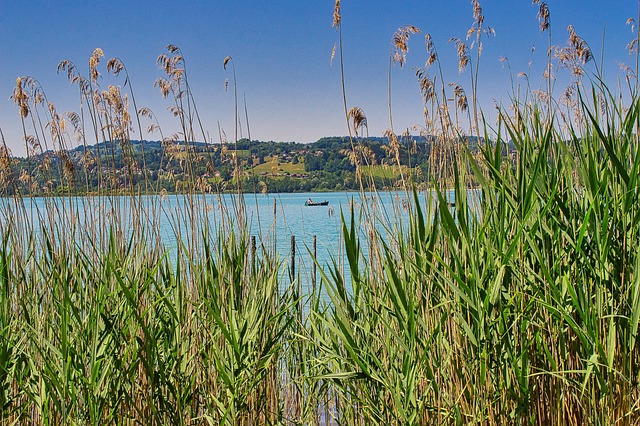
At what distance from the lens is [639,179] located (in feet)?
5.81

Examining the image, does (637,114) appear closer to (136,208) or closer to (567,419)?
(567,419)

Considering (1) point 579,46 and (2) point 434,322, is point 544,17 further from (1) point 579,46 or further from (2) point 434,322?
(2) point 434,322

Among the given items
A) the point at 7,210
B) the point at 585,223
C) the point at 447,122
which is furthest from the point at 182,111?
the point at 585,223

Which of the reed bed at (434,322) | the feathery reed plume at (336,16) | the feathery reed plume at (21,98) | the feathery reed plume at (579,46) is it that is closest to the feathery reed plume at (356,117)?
the reed bed at (434,322)

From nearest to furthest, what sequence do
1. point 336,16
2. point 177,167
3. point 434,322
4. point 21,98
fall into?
1. point 434,322
2. point 336,16
3. point 21,98
4. point 177,167

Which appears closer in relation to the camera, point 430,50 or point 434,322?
point 434,322

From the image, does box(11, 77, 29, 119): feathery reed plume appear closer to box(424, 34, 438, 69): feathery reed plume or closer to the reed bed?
the reed bed

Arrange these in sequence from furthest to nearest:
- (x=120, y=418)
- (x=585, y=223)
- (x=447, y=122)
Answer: (x=447, y=122)
(x=120, y=418)
(x=585, y=223)

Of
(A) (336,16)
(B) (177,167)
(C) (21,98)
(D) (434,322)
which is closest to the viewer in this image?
(D) (434,322)

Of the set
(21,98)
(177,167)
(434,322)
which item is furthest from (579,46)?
(21,98)

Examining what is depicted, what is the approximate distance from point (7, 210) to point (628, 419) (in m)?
2.48

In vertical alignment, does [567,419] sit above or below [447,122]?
below

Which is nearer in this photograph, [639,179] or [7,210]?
[639,179]

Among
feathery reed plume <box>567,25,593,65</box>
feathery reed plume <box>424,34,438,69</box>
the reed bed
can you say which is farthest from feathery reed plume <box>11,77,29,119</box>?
feathery reed plume <box>567,25,593,65</box>
